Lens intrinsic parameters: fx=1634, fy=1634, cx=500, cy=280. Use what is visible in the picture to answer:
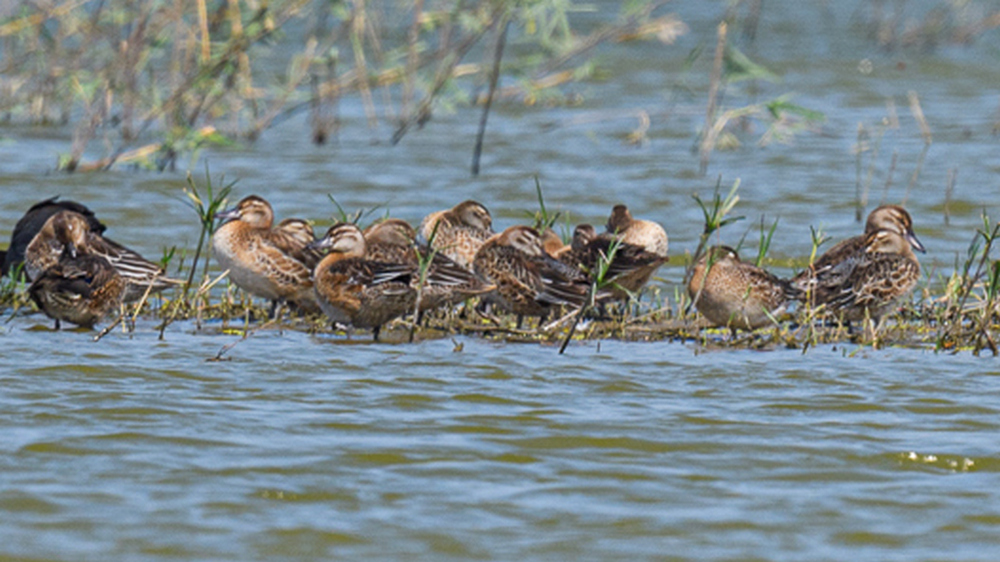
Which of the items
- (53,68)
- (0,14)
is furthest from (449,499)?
(0,14)

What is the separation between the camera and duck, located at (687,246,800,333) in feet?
32.5

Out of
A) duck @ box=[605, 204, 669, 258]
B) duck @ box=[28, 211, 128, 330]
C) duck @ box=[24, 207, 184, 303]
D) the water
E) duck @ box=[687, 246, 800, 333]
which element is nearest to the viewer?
the water

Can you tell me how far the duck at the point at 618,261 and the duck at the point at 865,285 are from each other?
1.02m

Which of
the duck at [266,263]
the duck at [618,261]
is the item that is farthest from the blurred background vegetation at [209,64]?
the duck at [618,261]

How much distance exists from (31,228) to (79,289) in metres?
2.05

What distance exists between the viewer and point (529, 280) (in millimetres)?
10172

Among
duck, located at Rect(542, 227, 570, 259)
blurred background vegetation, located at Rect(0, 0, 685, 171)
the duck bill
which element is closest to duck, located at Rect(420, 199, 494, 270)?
duck, located at Rect(542, 227, 570, 259)

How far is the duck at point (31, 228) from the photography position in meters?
11.4

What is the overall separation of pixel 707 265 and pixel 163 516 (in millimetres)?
4439

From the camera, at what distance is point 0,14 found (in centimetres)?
2106

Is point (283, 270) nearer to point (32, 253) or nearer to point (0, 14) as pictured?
point (32, 253)

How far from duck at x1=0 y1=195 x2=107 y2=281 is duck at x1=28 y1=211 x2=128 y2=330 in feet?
2.97

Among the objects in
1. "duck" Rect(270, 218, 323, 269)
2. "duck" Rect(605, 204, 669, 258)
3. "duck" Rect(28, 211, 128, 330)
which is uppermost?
"duck" Rect(605, 204, 669, 258)

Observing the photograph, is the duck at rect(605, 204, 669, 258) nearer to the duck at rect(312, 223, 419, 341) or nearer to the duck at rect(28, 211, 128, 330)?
the duck at rect(312, 223, 419, 341)
